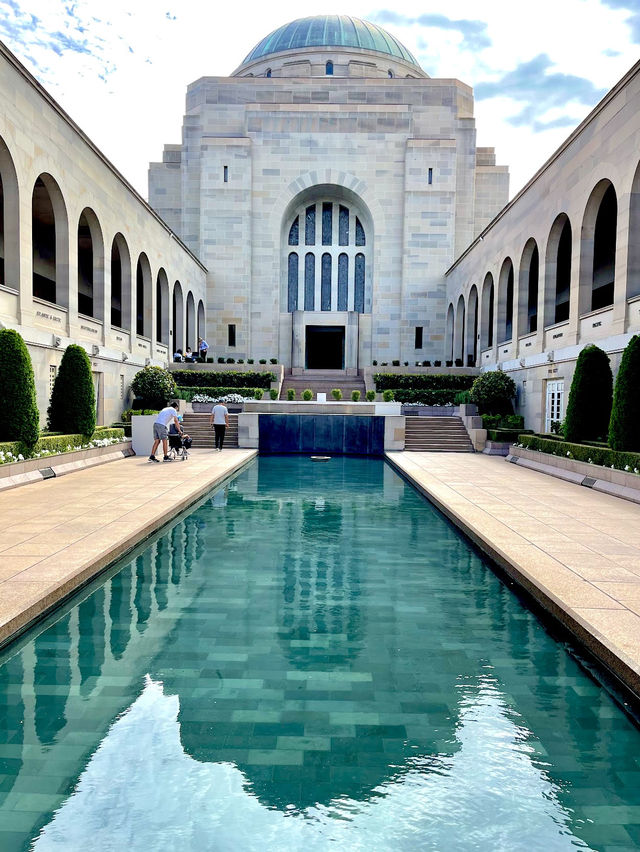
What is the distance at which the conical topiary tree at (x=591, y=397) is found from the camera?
15117 mm

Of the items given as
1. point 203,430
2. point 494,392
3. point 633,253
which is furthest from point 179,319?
point 633,253

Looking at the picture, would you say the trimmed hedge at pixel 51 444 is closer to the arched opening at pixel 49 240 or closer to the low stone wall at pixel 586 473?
the arched opening at pixel 49 240

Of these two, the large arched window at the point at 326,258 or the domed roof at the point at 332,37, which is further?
the domed roof at the point at 332,37

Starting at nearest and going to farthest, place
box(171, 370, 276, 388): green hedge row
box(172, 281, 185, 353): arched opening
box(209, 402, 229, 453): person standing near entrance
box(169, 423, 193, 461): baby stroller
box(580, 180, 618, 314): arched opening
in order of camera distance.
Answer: box(169, 423, 193, 461): baby stroller, box(580, 180, 618, 314): arched opening, box(209, 402, 229, 453): person standing near entrance, box(171, 370, 276, 388): green hedge row, box(172, 281, 185, 353): arched opening

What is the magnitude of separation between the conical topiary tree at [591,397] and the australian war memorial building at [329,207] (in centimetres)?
2113

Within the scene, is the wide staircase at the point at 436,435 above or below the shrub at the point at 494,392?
below

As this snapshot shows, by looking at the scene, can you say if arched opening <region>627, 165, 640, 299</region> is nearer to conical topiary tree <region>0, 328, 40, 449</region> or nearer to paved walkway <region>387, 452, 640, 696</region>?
paved walkway <region>387, 452, 640, 696</region>

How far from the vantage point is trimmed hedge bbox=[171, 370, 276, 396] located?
26.8 meters

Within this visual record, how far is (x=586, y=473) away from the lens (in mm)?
13250

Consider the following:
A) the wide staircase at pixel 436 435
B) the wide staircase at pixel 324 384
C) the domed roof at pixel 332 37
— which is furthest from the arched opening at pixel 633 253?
the domed roof at pixel 332 37

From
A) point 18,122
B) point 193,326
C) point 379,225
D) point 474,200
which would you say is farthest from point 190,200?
point 18,122

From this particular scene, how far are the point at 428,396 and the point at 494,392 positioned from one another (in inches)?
147

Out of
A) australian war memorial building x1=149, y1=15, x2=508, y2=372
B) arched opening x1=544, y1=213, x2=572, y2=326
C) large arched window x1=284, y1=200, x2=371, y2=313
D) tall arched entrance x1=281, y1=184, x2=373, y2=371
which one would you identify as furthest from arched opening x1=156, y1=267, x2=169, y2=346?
arched opening x1=544, y1=213, x2=572, y2=326

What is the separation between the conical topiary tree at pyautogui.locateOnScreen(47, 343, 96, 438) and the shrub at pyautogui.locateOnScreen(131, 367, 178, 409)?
6.48m
